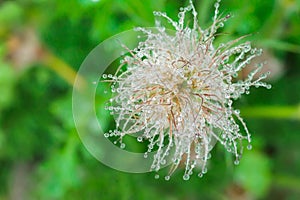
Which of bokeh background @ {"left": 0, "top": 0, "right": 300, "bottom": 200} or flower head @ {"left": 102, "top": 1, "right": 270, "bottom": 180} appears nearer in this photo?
flower head @ {"left": 102, "top": 1, "right": 270, "bottom": 180}

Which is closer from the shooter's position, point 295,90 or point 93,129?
point 93,129

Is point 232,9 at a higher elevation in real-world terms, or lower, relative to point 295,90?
higher

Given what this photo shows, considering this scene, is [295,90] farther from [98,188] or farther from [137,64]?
[137,64]

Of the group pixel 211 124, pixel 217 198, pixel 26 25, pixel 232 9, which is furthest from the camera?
pixel 217 198

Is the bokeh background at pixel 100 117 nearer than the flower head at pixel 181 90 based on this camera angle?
No

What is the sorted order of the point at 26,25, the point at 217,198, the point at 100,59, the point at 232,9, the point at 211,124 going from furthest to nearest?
the point at 217,198, the point at 26,25, the point at 100,59, the point at 232,9, the point at 211,124

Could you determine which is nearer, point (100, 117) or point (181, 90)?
point (181, 90)

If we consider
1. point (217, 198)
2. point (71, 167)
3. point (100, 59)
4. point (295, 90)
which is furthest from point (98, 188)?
Answer: point (295, 90)

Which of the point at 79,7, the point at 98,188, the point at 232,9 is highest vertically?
the point at 79,7
